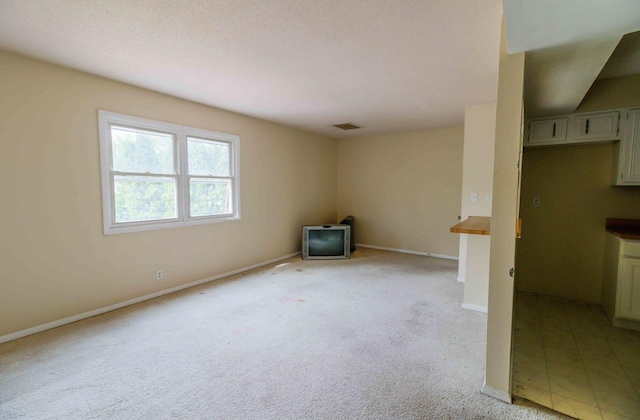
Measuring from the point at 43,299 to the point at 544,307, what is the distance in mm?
4962

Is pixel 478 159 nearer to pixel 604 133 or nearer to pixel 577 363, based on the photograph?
pixel 604 133

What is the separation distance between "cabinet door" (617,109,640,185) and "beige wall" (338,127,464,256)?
7.66 feet

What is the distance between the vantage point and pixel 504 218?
174cm

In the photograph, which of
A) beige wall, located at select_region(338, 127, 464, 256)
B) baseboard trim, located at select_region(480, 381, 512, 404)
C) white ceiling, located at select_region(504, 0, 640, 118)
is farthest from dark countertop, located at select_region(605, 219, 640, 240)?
beige wall, located at select_region(338, 127, 464, 256)

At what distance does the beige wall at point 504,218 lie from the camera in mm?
1696

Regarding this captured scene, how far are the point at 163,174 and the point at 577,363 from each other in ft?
14.0

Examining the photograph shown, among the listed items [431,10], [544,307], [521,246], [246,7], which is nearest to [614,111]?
[521,246]

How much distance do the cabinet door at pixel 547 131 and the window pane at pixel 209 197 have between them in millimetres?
3862

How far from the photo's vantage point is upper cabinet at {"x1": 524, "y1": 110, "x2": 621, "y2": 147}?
283 cm

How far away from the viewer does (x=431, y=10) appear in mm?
1739

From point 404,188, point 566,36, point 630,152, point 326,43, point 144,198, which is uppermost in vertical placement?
point 326,43

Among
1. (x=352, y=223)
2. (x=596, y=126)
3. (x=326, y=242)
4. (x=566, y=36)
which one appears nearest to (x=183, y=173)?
(x=326, y=242)

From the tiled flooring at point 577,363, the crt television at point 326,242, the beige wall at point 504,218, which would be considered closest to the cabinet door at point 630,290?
the tiled flooring at point 577,363

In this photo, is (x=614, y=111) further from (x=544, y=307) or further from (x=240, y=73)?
(x=240, y=73)
